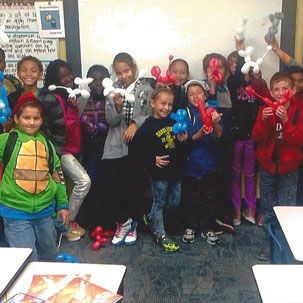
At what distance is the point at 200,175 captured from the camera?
3.59 metres

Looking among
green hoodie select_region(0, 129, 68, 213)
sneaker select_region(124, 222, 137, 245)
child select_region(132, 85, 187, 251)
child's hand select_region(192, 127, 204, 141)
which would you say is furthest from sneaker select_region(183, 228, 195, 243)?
green hoodie select_region(0, 129, 68, 213)

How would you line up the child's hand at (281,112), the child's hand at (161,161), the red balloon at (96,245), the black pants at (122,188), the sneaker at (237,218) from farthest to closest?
the sneaker at (237,218)
the black pants at (122,188)
the red balloon at (96,245)
the child's hand at (161,161)
the child's hand at (281,112)

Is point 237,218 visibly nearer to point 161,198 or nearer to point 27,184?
point 161,198

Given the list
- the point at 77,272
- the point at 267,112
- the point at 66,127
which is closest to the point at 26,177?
the point at 77,272

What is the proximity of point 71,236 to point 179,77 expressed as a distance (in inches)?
55.7

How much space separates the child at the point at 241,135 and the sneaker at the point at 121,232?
0.85 m

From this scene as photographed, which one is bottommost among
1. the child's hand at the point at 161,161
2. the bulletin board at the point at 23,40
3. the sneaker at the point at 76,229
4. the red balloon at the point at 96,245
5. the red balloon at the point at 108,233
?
the red balloon at the point at 96,245

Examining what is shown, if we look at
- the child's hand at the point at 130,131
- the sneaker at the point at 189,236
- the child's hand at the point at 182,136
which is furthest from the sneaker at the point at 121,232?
the child's hand at the point at 182,136

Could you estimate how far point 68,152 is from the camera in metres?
3.58

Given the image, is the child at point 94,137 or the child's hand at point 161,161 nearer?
the child's hand at point 161,161

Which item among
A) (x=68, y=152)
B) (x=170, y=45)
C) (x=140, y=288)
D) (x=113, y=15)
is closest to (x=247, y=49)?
(x=170, y=45)

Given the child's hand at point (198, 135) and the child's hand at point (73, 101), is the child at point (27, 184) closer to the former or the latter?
the child's hand at point (73, 101)

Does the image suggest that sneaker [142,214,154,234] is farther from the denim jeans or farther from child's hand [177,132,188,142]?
child's hand [177,132,188,142]

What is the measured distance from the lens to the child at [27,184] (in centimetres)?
262
